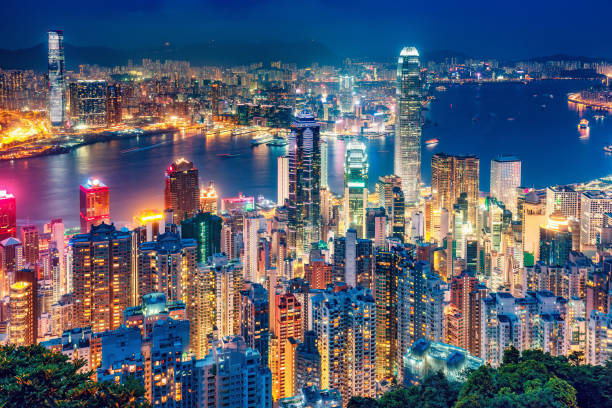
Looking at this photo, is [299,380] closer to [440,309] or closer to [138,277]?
[440,309]

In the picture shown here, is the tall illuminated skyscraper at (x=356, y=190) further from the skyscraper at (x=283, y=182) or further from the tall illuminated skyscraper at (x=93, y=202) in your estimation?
the tall illuminated skyscraper at (x=93, y=202)

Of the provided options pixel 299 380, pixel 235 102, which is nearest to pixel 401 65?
pixel 235 102

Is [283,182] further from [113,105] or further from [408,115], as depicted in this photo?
[113,105]

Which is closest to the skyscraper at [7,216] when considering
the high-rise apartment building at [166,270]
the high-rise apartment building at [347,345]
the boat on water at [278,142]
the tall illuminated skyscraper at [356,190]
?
the high-rise apartment building at [166,270]

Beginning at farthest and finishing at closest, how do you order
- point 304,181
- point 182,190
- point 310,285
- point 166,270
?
1. point 304,181
2. point 182,190
3. point 310,285
4. point 166,270

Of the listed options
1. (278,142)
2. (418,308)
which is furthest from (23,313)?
(278,142)
